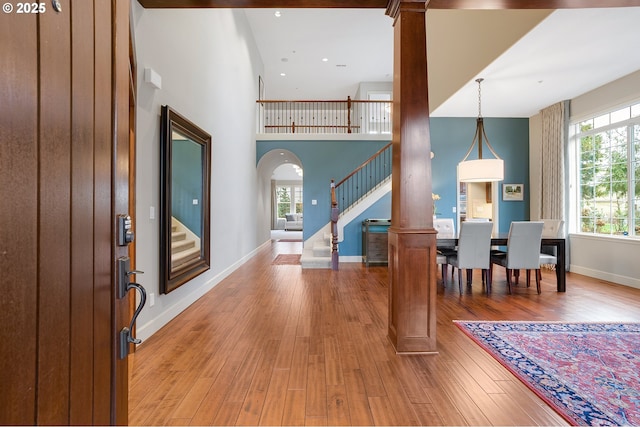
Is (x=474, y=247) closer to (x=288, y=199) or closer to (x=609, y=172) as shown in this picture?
(x=609, y=172)

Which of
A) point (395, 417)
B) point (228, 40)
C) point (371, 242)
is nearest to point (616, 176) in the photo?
point (371, 242)

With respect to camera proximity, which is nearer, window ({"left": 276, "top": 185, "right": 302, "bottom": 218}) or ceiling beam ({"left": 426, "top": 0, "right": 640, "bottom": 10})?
ceiling beam ({"left": 426, "top": 0, "right": 640, "bottom": 10})

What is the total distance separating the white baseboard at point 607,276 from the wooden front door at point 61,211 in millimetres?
6489

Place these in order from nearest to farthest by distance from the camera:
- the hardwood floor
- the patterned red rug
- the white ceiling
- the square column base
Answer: the hardwood floor, the square column base, the white ceiling, the patterned red rug

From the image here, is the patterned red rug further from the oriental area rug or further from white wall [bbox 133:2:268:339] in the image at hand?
the oriental area rug

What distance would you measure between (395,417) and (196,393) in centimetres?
123

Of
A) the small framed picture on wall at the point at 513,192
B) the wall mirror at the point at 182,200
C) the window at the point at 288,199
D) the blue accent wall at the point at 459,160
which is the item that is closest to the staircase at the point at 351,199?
the blue accent wall at the point at 459,160

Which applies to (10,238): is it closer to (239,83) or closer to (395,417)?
(395,417)

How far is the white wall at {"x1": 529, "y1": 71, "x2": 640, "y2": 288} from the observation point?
4750mm

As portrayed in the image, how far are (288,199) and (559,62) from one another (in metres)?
14.0

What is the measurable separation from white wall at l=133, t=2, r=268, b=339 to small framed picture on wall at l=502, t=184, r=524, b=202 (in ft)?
18.6

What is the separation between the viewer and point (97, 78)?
2.73 ft

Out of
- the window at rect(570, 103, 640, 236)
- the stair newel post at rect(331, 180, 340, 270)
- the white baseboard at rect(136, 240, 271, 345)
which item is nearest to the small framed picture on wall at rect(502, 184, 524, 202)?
the window at rect(570, 103, 640, 236)

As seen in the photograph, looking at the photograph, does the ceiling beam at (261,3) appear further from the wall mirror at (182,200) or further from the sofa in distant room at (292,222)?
the sofa in distant room at (292,222)
